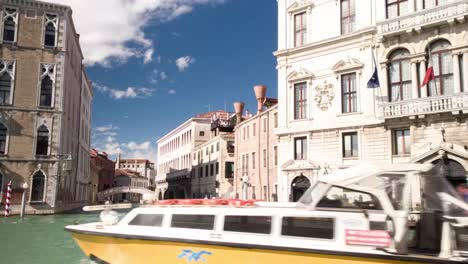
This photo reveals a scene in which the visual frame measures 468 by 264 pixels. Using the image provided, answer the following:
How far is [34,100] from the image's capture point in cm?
3011

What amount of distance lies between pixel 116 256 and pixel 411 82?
15.4m

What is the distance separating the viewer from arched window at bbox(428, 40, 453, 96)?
58.6 feet

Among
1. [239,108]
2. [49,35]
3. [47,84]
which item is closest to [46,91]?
[47,84]

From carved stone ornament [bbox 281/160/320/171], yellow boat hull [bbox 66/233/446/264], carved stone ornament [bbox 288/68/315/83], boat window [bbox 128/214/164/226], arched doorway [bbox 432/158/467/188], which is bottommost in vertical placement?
yellow boat hull [bbox 66/233/446/264]

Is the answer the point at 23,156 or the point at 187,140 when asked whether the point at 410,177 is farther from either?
the point at 187,140

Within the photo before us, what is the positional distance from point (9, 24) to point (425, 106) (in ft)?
94.2

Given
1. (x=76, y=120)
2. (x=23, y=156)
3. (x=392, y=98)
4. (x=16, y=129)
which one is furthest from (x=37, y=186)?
(x=392, y=98)

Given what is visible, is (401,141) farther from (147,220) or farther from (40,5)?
(40,5)

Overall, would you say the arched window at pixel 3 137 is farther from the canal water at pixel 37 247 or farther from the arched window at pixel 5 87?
the canal water at pixel 37 247

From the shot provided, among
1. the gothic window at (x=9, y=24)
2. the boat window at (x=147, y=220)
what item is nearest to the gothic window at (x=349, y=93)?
the boat window at (x=147, y=220)

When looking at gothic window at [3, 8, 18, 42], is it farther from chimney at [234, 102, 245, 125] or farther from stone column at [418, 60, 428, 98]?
stone column at [418, 60, 428, 98]

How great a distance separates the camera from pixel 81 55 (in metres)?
44.8

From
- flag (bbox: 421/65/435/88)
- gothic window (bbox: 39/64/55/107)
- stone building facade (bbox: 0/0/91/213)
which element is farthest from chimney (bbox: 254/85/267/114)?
flag (bbox: 421/65/435/88)

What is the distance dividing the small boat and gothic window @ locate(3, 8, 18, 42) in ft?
90.2
